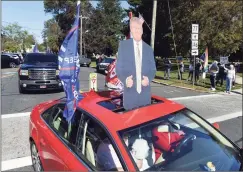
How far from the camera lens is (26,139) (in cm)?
588

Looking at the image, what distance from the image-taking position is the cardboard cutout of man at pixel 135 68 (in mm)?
3572

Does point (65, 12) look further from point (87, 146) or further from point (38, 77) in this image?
point (87, 146)

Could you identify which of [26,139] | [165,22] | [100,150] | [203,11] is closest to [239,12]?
[203,11]

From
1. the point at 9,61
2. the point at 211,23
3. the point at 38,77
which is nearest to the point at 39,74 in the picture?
the point at 38,77

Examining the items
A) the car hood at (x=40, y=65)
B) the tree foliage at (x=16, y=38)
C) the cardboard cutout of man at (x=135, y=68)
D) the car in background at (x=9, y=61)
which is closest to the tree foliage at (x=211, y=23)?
the car hood at (x=40, y=65)

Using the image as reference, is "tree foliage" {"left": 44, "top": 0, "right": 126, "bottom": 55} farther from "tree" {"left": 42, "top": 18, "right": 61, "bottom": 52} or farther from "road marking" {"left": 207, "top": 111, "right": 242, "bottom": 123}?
"road marking" {"left": 207, "top": 111, "right": 242, "bottom": 123}

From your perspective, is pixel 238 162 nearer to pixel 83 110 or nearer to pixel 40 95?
pixel 83 110

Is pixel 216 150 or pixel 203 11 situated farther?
Result: pixel 203 11

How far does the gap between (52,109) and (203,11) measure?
72.6ft

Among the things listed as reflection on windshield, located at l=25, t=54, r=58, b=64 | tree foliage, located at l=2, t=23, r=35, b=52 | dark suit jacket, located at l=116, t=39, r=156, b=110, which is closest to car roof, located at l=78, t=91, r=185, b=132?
dark suit jacket, located at l=116, t=39, r=156, b=110

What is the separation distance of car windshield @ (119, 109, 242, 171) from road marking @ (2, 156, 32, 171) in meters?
2.66

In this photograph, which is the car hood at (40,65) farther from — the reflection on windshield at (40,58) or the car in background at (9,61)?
the car in background at (9,61)

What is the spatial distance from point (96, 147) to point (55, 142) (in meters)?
0.65

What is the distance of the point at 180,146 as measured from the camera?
118 inches
